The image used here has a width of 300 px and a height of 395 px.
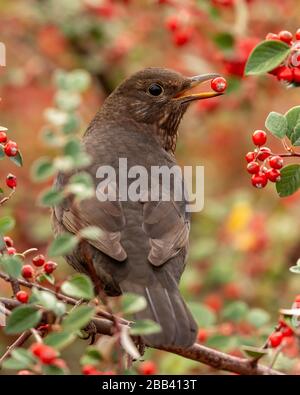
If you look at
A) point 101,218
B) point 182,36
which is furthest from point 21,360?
point 182,36

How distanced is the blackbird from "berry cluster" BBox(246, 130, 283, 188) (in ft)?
2.15

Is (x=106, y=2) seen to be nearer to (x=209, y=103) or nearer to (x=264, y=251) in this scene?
(x=209, y=103)

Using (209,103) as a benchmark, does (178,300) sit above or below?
below

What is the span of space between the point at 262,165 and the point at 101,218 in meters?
0.97

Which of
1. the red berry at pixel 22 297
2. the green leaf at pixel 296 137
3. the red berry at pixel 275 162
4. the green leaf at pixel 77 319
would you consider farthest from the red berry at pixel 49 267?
the green leaf at pixel 296 137

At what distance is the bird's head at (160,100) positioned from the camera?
5.01 metres

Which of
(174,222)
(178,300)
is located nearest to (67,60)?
(174,222)

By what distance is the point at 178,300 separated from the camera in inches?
140

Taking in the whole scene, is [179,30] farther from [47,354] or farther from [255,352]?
[47,354]

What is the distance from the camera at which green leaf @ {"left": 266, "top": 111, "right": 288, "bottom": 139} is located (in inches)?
122

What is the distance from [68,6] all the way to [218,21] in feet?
5.70

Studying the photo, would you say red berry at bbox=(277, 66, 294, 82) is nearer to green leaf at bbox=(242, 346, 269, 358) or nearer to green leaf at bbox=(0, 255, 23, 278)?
green leaf at bbox=(242, 346, 269, 358)

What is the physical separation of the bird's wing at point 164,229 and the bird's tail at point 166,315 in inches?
5.8

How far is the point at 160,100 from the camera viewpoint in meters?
5.07
